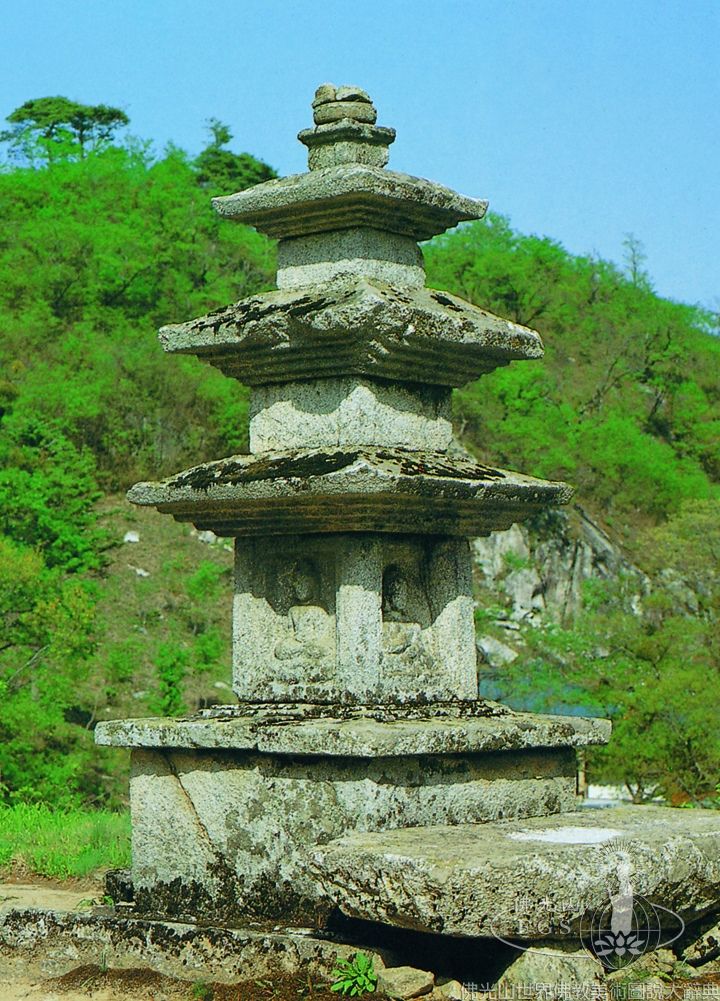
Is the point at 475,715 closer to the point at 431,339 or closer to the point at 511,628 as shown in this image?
the point at 431,339

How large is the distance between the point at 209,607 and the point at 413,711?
2344 cm

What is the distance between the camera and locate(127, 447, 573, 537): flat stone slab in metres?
7.84

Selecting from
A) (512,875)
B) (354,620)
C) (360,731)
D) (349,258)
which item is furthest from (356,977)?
(349,258)

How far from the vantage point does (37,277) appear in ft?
131

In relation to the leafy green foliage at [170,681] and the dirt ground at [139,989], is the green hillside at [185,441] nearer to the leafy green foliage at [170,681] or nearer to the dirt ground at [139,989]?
the leafy green foliage at [170,681]

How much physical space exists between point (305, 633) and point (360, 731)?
43.9 inches

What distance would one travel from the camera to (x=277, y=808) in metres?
7.78

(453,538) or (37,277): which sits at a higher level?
(37,277)

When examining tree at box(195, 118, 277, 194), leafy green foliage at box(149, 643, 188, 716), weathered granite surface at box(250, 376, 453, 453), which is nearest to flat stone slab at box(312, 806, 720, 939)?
weathered granite surface at box(250, 376, 453, 453)

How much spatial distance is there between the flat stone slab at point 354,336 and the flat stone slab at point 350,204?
0.38m

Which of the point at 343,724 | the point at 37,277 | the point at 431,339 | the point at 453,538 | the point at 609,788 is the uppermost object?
the point at 37,277

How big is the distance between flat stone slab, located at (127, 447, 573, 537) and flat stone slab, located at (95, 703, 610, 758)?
3.30 ft

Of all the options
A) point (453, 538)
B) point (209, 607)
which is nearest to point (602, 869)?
point (453, 538)

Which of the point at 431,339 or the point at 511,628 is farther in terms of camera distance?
the point at 511,628
